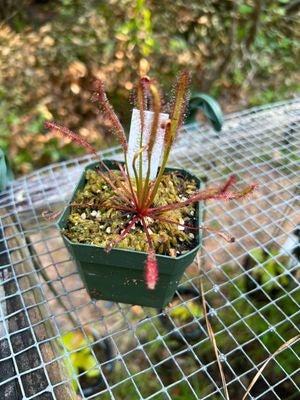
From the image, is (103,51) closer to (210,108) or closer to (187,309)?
(210,108)

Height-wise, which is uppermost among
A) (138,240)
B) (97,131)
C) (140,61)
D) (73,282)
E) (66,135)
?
(66,135)

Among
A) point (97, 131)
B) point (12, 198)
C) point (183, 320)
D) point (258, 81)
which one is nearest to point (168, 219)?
point (12, 198)

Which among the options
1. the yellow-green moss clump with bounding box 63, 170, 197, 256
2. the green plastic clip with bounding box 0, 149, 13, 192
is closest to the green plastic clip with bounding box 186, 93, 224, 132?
the yellow-green moss clump with bounding box 63, 170, 197, 256

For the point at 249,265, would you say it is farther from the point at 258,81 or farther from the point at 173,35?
the point at 258,81

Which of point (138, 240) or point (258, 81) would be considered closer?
point (138, 240)

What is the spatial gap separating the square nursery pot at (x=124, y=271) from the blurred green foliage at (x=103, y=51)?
55.4 inches

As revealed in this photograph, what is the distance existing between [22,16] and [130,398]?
2.06 meters

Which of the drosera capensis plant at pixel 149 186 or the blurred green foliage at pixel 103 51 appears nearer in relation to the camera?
the drosera capensis plant at pixel 149 186

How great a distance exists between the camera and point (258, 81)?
265cm

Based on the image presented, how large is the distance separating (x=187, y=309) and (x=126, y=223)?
21cm

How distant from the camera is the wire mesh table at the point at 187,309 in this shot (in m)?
0.60

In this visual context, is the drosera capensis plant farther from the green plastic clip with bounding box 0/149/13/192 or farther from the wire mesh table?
the green plastic clip with bounding box 0/149/13/192

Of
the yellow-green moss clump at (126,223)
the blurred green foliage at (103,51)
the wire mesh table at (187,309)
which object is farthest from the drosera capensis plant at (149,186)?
the blurred green foliage at (103,51)

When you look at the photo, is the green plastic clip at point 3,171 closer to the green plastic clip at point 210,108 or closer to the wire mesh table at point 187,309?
the wire mesh table at point 187,309
